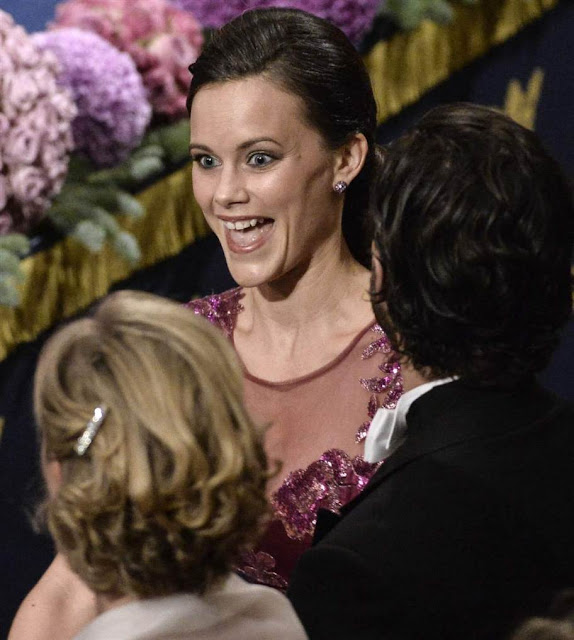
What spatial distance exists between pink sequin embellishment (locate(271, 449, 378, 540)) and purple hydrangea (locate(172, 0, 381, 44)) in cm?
112

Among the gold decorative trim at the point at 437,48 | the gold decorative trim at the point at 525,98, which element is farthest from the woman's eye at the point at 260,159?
the gold decorative trim at the point at 525,98

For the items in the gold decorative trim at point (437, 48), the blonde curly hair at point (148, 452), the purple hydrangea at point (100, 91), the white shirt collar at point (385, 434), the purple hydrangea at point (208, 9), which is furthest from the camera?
the gold decorative trim at point (437, 48)

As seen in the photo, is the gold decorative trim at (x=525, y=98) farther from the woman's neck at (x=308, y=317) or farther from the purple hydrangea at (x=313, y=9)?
the woman's neck at (x=308, y=317)

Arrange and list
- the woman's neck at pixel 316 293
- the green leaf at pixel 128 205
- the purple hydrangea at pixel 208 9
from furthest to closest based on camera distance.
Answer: the purple hydrangea at pixel 208 9
the green leaf at pixel 128 205
the woman's neck at pixel 316 293

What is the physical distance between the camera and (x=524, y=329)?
4.44 ft

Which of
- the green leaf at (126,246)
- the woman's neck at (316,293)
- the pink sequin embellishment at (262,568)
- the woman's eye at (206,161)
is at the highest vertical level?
the woman's eye at (206,161)

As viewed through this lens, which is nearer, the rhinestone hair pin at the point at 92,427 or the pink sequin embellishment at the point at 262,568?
the rhinestone hair pin at the point at 92,427

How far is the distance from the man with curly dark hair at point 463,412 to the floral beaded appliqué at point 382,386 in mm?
542

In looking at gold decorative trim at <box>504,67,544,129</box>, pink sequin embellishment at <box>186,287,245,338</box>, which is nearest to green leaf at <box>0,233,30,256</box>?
pink sequin embellishment at <box>186,287,245,338</box>

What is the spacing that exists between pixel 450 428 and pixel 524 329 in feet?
0.46

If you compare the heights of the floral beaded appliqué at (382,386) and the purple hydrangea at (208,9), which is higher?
the purple hydrangea at (208,9)

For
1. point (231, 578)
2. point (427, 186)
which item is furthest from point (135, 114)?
point (231, 578)

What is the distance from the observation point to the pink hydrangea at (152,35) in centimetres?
264

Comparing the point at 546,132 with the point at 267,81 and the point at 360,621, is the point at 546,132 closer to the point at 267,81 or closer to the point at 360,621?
the point at 267,81
